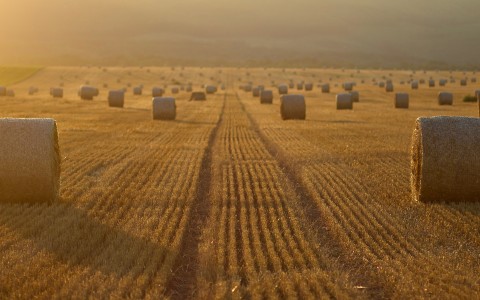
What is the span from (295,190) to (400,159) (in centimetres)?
571

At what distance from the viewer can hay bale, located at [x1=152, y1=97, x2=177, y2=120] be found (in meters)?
35.2

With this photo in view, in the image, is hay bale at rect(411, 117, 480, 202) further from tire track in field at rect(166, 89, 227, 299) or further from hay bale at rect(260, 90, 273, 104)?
A: hay bale at rect(260, 90, 273, 104)

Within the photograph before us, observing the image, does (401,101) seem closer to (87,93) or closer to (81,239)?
(87,93)

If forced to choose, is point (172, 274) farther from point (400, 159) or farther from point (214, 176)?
point (400, 159)

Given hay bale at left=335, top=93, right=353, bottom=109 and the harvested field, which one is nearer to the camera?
the harvested field

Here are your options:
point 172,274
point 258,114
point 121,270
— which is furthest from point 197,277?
point 258,114

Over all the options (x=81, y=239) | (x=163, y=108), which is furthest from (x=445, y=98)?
(x=81, y=239)

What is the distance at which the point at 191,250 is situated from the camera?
10.4 m

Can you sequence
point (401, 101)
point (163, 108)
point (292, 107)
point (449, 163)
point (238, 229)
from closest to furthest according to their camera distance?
point (238, 229) < point (449, 163) < point (292, 107) < point (163, 108) < point (401, 101)

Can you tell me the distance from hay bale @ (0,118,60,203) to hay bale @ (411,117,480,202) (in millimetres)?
7149

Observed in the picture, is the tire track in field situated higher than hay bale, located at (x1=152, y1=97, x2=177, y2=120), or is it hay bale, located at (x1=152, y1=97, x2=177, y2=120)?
hay bale, located at (x1=152, y1=97, x2=177, y2=120)

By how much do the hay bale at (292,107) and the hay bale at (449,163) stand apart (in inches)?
846

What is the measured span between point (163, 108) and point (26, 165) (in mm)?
22373

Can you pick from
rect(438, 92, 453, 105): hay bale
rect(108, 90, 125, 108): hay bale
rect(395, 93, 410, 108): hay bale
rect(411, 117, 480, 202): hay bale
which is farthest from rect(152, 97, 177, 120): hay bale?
rect(438, 92, 453, 105): hay bale
